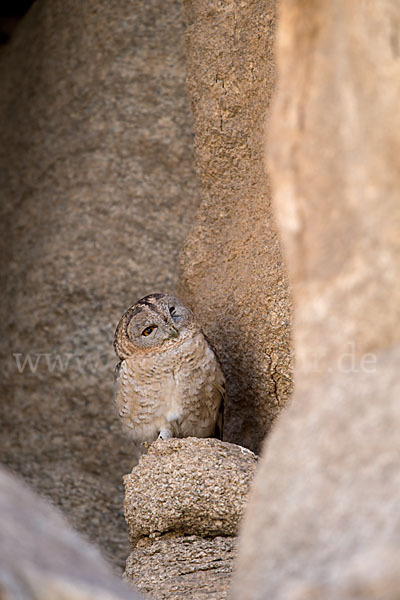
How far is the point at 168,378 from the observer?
13.6ft

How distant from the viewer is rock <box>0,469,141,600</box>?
63.7 inches

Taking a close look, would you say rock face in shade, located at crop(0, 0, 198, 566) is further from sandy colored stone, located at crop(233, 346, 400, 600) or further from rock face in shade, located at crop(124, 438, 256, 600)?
sandy colored stone, located at crop(233, 346, 400, 600)

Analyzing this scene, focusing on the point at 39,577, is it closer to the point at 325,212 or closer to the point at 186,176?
the point at 325,212

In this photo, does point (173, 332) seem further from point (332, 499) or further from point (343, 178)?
point (332, 499)

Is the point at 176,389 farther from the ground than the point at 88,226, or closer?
closer

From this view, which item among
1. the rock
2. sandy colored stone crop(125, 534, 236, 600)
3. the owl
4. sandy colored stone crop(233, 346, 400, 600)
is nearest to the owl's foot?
the owl

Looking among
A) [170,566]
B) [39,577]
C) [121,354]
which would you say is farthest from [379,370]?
[121,354]

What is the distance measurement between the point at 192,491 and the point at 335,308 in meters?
1.64

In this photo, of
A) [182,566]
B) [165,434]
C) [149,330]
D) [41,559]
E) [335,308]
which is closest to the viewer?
[41,559]

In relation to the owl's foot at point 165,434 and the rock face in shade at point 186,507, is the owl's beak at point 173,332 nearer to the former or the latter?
the owl's foot at point 165,434

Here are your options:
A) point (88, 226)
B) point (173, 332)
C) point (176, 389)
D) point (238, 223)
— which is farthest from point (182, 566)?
point (88, 226)

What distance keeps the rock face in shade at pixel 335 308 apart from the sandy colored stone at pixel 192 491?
4.68 ft

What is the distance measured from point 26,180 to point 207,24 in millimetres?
1956

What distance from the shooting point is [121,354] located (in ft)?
14.3
